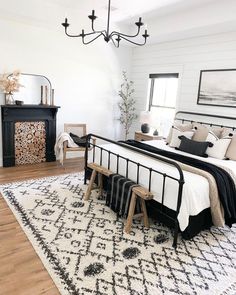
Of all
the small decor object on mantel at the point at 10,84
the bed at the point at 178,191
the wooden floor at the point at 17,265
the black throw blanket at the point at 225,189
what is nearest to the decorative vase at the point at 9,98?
the small decor object on mantel at the point at 10,84

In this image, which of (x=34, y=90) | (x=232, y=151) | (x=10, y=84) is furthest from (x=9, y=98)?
(x=232, y=151)

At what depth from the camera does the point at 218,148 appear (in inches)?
148

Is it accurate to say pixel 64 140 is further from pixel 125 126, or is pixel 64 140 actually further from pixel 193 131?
pixel 193 131

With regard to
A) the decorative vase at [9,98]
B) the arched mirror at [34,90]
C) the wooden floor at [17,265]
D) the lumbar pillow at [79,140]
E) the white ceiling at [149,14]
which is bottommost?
the wooden floor at [17,265]

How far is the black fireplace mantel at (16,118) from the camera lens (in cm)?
472

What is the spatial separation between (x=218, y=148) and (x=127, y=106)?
308 centimetres

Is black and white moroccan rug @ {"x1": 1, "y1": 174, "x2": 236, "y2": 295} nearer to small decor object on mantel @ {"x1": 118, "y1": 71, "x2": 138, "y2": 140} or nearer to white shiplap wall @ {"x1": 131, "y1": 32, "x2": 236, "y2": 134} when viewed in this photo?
white shiplap wall @ {"x1": 131, "y1": 32, "x2": 236, "y2": 134}

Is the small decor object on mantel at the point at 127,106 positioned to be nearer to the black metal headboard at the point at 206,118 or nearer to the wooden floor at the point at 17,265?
the black metal headboard at the point at 206,118

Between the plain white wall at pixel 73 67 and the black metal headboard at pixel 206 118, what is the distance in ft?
6.09

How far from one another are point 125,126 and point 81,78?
1.66 metres

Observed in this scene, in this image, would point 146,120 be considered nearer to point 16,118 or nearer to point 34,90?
point 34,90

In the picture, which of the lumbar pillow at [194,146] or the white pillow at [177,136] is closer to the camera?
the lumbar pillow at [194,146]

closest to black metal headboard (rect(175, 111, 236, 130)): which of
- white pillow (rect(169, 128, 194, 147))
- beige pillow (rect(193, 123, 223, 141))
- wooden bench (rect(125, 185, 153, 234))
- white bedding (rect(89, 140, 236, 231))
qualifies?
beige pillow (rect(193, 123, 223, 141))

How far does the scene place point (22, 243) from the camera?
2.56m
